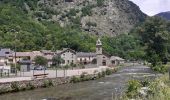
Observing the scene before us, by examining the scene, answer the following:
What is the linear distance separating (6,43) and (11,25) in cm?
3332

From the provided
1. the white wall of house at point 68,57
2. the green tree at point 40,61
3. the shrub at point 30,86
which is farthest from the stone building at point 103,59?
the shrub at point 30,86

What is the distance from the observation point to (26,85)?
56562 mm

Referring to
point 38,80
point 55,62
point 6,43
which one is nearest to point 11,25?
point 6,43

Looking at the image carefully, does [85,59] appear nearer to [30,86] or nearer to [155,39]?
[155,39]

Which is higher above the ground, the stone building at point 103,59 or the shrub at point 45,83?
the stone building at point 103,59

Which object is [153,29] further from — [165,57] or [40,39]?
[40,39]

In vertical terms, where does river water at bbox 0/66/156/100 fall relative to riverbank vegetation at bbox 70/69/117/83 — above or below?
below

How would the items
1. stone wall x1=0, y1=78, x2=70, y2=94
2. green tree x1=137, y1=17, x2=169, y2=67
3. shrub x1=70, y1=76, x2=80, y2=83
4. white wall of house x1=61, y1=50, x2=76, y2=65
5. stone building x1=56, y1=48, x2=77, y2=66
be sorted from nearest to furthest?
stone wall x1=0, y1=78, x2=70, y2=94 → shrub x1=70, y1=76, x2=80, y2=83 → green tree x1=137, y1=17, x2=169, y2=67 → stone building x1=56, y1=48, x2=77, y2=66 → white wall of house x1=61, y1=50, x2=76, y2=65

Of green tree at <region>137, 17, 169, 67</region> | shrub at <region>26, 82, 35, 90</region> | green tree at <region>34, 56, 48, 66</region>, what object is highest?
green tree at <region>137, 17, 169, 67</region>

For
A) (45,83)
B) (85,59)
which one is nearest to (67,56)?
(85,59)

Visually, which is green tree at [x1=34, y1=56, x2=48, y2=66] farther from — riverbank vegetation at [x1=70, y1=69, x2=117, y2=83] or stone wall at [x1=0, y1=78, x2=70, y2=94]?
stone wall at [x1=0, y1=78, x2=70, y2=94]

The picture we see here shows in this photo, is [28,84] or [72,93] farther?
[28,84]

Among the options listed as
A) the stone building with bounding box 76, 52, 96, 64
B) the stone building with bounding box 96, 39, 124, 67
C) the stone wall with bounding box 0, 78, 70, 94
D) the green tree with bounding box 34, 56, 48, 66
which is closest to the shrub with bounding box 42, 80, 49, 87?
the stone wall with bounding box 0, 78, 70, 94

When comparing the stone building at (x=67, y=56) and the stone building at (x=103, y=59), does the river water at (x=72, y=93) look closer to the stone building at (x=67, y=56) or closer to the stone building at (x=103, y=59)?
the stone building at (x=103, y=59)
